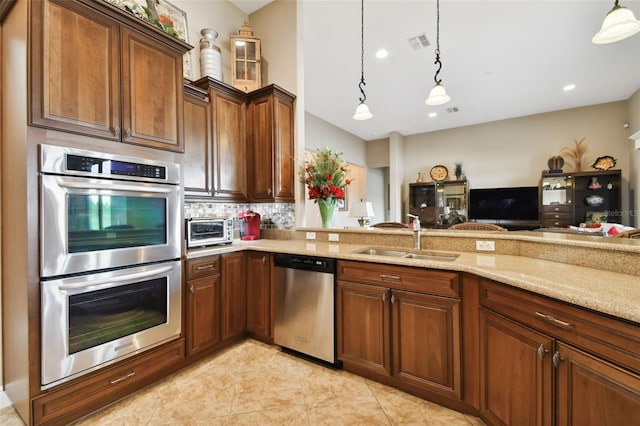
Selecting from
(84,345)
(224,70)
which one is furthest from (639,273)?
(224,70)

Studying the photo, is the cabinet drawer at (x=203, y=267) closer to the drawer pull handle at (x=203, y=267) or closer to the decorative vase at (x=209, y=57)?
the drawer pull handle at (x=203, y=267)

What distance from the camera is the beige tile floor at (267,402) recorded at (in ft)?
5.41

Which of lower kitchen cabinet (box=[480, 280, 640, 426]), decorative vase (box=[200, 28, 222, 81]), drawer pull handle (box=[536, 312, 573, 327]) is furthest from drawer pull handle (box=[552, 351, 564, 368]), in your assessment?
decorative vase (box=[200, 28, 222, 81])

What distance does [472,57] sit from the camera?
3928mm

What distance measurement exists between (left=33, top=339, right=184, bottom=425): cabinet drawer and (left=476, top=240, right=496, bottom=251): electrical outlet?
248 cm

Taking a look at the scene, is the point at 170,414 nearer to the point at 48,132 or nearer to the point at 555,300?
the point at 48,132

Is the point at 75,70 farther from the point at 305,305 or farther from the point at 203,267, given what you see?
the point at 305,305

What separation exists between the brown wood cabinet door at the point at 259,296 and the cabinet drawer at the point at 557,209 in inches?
250

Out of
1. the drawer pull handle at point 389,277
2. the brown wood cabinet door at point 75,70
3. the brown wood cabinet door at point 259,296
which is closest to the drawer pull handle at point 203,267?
the brown wood cabinet door at point 259,296

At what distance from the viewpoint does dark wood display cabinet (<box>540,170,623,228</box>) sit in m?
5.19

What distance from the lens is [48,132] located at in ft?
4.98

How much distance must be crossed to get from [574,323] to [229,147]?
9.66 feet

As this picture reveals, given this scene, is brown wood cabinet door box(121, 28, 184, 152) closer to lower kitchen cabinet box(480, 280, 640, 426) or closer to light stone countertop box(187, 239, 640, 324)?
light stone countertop box(187, 239, 640, 324)

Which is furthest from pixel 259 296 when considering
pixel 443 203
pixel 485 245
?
pixel 443 203
